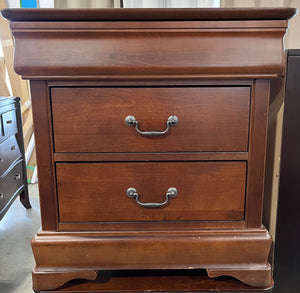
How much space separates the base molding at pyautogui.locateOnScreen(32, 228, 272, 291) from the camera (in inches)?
31.4

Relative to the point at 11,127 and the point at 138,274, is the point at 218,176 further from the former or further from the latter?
the point at 11,127

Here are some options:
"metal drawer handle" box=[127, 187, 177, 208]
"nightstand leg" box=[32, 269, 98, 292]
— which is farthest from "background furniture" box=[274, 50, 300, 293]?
"nightstand leg" box=[32, 269, 98, 292]

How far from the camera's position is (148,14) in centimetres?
68

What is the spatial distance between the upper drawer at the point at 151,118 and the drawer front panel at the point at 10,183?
33.7 inches

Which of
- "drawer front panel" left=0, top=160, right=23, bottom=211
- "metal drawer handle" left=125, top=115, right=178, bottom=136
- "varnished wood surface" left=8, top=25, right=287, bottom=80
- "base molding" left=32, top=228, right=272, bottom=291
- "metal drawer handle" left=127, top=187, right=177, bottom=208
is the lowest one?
"drawer front panel" left=0, top=160, right=23, bottom=211

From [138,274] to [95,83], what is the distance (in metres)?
0.59

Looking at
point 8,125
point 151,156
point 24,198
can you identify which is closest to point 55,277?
point 151,156

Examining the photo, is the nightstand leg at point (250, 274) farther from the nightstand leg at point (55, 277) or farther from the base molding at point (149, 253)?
the nightstand leg at point (55, 277)

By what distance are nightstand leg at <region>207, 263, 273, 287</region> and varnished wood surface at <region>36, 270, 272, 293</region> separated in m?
0.02

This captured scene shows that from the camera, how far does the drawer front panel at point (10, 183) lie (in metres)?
1.45

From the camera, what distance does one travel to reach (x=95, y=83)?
2.42 feet

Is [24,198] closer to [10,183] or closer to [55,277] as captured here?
[10,183]

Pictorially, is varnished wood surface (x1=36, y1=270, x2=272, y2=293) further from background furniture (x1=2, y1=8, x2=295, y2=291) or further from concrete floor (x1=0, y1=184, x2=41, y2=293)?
concrete floor (x1=0, y1=184, x2=41, y2=293)

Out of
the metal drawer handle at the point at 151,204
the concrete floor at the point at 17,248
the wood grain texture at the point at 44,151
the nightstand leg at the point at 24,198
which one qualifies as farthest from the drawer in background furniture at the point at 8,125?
the metal drawer handle at the point at 151,204
